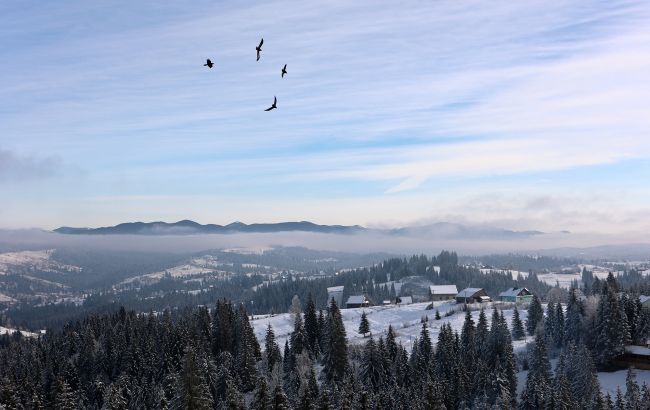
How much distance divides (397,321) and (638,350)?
8132 centimetres

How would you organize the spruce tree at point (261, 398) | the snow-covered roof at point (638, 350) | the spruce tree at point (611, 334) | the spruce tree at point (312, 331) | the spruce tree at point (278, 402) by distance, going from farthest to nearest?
the spruce tree at point (312, 331) < the spruce tree at point (611, 334) < the snow-covered roof at point (638, 350) < the spruce tree at point (261, 398) < the spruce tree at point (278, 402)

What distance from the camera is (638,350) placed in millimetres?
96188

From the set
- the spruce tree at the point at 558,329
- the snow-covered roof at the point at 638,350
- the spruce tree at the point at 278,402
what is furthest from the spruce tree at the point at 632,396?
the spruce tree at the point at 278,402

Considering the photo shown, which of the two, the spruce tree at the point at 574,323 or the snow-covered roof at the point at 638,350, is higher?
the spruce tree at the point at 574,323

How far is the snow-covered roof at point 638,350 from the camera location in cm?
9531

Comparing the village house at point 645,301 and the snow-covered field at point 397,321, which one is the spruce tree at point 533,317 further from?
the village house at point 645,301

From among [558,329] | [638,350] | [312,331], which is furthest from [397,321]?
[638,350]

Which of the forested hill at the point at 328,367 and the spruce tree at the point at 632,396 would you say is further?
the forested hill at the point at 328,367

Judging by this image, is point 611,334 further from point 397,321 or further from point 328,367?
point 397,321

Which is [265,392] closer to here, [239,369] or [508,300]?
[239,369]

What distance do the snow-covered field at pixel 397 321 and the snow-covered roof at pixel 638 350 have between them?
25.2 meters

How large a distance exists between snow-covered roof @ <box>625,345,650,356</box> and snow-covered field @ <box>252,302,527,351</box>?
25181mm

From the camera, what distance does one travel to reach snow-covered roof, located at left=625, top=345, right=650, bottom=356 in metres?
95.3

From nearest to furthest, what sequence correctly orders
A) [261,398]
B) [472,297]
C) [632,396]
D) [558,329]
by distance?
[261,398] < [632,396] < [558,329] < [472,297]
